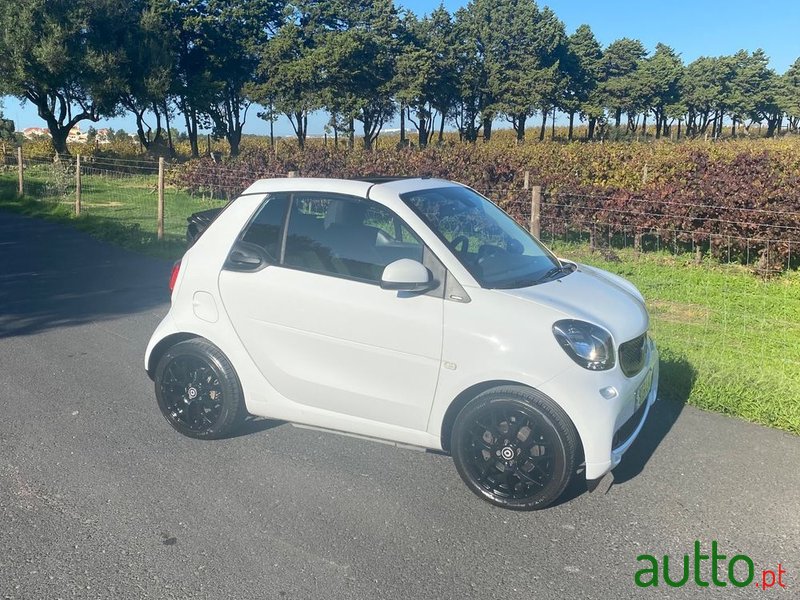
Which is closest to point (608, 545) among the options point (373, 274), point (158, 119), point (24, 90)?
point (373, 274)

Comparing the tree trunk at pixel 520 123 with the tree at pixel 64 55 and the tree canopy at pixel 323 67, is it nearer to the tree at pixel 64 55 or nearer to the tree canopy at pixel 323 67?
the tree canopy at pixel 323 67

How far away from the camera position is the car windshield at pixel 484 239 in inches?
169

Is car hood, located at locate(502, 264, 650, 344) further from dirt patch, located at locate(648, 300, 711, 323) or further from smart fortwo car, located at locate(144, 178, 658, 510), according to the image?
dirt patch, located at locate(648, 300, 711, 323)

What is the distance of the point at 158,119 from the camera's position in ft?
178

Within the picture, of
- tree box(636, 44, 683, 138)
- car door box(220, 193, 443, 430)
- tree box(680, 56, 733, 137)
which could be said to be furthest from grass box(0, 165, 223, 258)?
tree box(680, 56, 733, 137)

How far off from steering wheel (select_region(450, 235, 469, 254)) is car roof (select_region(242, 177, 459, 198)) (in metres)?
0.46

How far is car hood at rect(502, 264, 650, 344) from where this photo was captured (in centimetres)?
398

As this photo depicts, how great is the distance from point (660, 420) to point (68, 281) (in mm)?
8036

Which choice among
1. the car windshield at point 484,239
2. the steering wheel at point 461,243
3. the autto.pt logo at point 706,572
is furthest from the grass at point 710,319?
the steering wheel at point 461,243

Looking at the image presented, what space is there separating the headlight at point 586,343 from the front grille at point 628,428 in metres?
0.36

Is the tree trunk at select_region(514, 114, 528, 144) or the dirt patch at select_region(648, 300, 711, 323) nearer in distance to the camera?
the dirt patch at select_region(648, 300, 711, 323)

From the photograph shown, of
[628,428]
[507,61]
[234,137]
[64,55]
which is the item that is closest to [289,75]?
[234,137]

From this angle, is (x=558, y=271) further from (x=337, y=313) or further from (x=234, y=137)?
(x=234, y=137)

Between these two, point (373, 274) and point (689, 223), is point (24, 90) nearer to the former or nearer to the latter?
point (689, 223)
